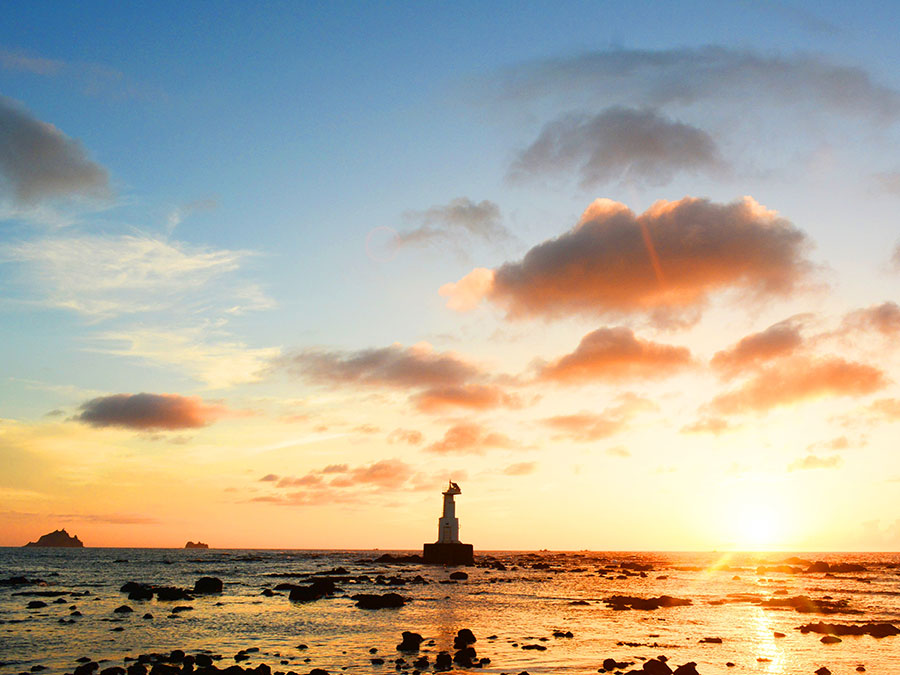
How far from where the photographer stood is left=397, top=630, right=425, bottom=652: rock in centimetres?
3550

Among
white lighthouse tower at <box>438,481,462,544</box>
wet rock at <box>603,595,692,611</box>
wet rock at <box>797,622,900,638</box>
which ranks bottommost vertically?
wet rock at <box>603,595,692,611</box>

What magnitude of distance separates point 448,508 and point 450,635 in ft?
226

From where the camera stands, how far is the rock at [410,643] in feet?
116

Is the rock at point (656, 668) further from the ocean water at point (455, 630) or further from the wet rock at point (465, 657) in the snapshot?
the wet rock at point (465, 657)

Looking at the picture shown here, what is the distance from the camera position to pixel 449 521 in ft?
361

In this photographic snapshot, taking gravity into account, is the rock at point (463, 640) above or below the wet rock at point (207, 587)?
above

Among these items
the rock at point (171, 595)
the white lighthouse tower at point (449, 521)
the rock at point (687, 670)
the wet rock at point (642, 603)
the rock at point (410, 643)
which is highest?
the white lighthouse tower at point (449, 521)

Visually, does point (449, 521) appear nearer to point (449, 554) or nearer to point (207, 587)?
point (449, 554)

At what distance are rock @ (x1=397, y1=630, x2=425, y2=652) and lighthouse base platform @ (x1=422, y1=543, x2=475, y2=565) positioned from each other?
77463 mm

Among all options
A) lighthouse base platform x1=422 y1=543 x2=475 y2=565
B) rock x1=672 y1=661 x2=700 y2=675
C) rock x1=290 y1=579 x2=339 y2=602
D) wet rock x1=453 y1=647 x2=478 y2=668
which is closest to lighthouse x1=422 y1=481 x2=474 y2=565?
lighthouse base platform x1=422 y1=543 x2=475 y2=565

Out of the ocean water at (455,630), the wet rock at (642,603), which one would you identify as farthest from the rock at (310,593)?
the wet rock at (642,603)

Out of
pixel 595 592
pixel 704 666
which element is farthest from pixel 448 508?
pixel 704 666

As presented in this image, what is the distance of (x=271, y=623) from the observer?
47062 millimetres

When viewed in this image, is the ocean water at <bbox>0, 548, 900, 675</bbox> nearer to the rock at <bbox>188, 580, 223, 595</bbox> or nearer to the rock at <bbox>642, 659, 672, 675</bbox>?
the rock at <bbox>188, 580, 223, 595</bbox>
